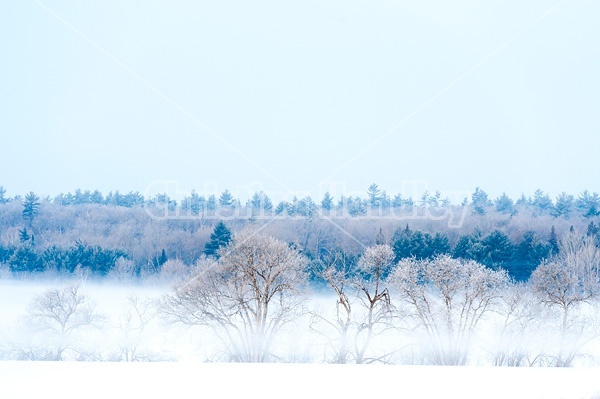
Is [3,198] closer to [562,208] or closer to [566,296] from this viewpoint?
[562,208]

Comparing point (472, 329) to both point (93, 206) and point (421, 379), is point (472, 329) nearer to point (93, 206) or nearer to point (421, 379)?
point (421, 379)

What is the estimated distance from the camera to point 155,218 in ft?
139

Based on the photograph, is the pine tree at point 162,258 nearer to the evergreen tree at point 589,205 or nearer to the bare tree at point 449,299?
the bare tree at point 449,299

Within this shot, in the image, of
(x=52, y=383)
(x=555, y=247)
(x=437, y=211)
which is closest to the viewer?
(x=52, y=383)

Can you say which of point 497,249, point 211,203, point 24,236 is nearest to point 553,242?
point 497,249

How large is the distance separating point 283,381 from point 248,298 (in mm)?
6935

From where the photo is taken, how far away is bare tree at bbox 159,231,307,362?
22.6 metres

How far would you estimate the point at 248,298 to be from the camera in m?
22.8

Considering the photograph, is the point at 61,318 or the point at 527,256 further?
the point at 527,256

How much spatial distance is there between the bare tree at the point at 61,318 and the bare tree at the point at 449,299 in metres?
12.1

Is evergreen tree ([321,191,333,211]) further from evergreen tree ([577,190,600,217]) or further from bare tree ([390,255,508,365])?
bare tree ([390,255,508,365])

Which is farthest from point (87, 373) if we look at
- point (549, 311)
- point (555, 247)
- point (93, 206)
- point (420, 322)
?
point (93, 206)

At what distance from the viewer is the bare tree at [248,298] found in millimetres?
22578

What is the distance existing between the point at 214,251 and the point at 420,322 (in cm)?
1015
